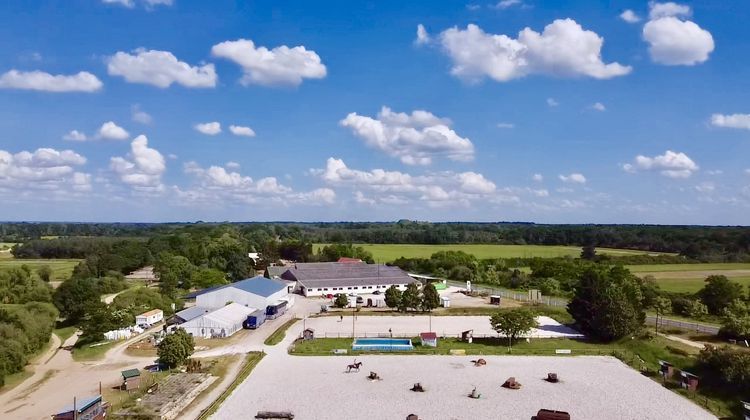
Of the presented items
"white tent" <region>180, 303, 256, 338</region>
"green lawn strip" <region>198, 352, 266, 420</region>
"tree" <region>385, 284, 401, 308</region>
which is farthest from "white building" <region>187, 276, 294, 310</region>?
"green lawn strip" <region>198, 352, 266, 420</region>

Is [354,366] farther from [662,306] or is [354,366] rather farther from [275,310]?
[662,306]

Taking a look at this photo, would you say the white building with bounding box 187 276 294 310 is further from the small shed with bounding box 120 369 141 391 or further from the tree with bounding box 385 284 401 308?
the small shed with bounding box 120 369 141 391

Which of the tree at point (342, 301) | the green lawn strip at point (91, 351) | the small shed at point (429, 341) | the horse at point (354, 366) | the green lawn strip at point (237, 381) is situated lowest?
the green lawn strip at point (91, 351)

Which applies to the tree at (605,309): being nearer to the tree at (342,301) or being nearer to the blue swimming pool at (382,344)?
the blue swimming pool at (382,344)

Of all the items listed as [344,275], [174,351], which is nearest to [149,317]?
[174,351]

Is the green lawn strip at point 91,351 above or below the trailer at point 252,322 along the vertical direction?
below

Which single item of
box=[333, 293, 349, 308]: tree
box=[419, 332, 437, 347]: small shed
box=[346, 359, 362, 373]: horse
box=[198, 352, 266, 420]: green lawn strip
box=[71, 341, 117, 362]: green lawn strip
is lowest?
box=[71, 341, 117, 362]: green lawn strip

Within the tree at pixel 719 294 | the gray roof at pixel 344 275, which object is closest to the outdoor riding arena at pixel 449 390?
the tree at pixel 719 294
